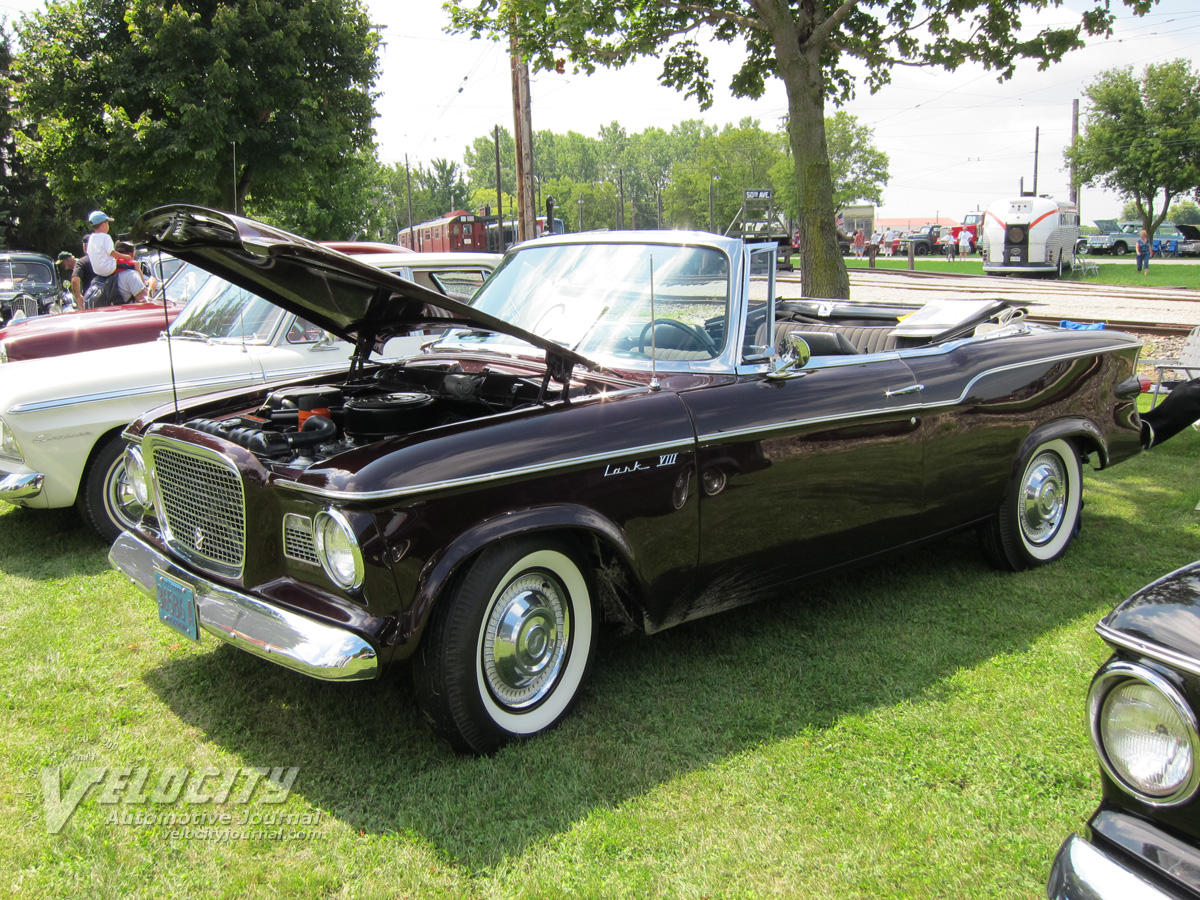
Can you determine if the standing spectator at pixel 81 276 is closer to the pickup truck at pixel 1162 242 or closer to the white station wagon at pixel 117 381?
the white station wagon at pixel 117 381

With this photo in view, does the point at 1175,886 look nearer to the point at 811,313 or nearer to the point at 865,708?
the point at 865,708

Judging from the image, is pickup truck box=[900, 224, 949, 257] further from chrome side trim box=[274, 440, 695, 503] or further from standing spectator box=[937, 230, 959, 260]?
chrome side trim box=[274, 440, 695, 503]

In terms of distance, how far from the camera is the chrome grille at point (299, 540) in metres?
2.72

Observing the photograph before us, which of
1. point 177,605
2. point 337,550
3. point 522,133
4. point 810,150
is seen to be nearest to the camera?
point 337,550

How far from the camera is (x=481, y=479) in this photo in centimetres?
275

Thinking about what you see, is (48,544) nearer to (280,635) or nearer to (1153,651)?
(280,635)

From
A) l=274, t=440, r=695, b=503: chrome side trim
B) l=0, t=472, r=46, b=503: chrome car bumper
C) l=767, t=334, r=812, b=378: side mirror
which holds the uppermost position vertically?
l=767, t=334, r=812, b=378: side mirror

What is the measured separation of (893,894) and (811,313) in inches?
168

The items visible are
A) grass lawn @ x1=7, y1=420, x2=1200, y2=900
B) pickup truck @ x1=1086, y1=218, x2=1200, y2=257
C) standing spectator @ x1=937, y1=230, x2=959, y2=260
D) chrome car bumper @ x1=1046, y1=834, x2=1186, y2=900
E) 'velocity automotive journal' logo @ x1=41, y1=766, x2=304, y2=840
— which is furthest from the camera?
pickup truck @ x1=1086, y1=218, x2=1200, y2=257

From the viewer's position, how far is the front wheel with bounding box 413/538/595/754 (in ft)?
8.98

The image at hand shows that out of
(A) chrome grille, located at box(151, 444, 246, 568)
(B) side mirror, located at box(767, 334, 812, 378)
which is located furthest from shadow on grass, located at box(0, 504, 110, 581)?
(B) side mirror, located at box(767, 334, 812, 378)

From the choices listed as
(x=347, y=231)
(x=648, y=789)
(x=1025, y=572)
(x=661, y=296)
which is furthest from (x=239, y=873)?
(x=347, y=231)

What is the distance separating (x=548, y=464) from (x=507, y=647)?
0.61 meters

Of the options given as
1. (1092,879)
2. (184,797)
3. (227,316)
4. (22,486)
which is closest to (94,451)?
(22,486)
